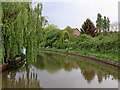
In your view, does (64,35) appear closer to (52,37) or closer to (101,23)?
(52,37)

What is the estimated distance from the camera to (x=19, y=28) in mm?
7988

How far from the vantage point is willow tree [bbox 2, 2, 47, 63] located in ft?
25.9

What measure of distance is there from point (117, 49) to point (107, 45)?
1.75 meters

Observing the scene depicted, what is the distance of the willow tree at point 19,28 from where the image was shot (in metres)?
7.89

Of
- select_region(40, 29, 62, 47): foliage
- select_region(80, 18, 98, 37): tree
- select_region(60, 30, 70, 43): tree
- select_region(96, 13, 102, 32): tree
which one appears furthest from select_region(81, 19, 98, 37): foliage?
select_region(60, 30, 70, 43): tree

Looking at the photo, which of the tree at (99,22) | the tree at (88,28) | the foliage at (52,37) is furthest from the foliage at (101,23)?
the foliage at (52,37)

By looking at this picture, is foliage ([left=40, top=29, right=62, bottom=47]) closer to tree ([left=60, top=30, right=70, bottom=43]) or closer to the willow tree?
tree ([left=60, top=30, right=70, bottom=43])

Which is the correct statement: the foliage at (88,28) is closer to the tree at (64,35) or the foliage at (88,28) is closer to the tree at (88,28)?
the tree at (88,28)

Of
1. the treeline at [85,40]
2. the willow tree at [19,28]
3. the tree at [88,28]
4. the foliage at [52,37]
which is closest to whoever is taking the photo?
the willow tree at [19,28]

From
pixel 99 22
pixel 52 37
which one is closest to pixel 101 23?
pixel 99 22

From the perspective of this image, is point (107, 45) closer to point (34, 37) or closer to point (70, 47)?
point (34, 37)

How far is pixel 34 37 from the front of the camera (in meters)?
8.70

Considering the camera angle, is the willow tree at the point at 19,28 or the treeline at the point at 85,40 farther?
the treeline at the point at 85,40

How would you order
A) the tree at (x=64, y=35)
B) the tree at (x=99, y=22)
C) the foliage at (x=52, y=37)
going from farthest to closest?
the tree at (x=99, y=22) → the foliage at (x=52, y=37) → the tree at (x=64, y=35)
